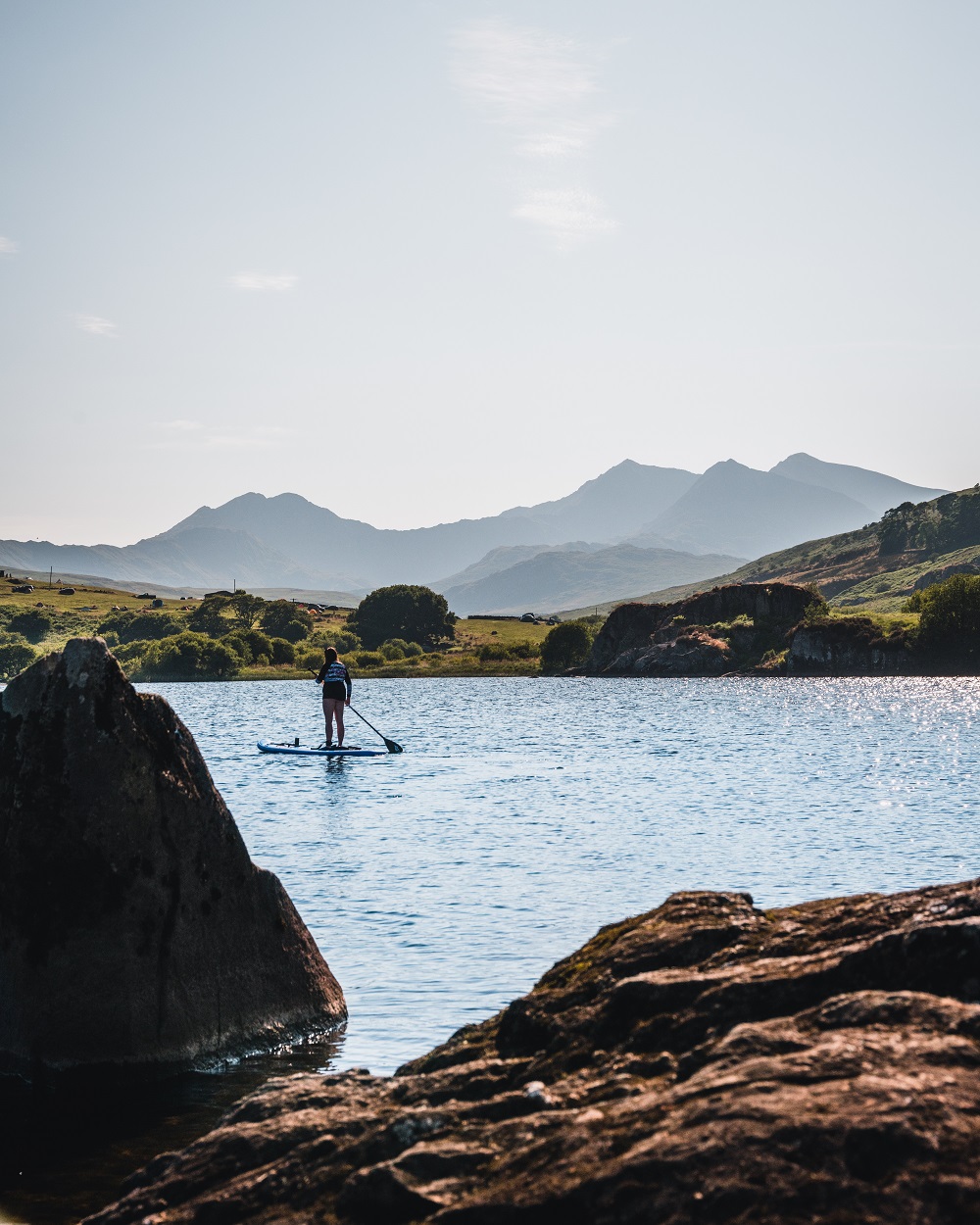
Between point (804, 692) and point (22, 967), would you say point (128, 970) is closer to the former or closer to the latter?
point (22, 967)

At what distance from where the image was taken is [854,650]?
191000 millimetres

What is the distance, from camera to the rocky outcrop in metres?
187

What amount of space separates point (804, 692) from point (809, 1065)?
14690 cm

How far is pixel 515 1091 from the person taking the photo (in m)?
6.35

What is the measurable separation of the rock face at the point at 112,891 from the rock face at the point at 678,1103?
558 cm

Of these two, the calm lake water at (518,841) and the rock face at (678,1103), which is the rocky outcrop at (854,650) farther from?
the rock face at (678,1103)

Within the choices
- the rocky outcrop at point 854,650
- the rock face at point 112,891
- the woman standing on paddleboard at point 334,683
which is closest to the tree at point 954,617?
the rocky outcrop at point 854,650

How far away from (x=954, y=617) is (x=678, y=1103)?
605 feet

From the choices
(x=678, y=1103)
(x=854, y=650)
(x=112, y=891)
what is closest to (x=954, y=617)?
(x=854, y=650)

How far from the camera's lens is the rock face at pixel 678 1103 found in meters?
4.84

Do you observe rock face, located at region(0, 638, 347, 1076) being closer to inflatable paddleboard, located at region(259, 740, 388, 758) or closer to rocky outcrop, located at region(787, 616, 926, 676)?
inflatable paddleboard, located at region(259, 740, 388, 758)

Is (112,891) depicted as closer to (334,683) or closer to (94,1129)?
(94,1129)

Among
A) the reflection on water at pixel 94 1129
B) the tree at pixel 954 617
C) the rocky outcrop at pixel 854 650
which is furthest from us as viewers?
the rocky outcrop at pixel 854 650

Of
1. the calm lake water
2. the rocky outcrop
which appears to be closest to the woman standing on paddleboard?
the calm lake water
